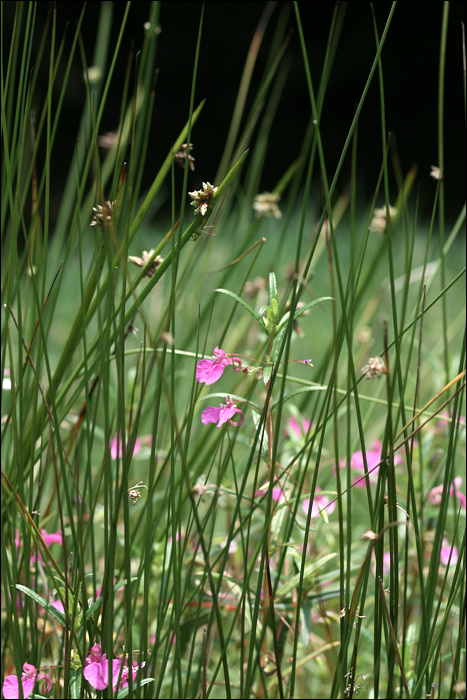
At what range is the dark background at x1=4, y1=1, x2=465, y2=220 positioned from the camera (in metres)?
4.28

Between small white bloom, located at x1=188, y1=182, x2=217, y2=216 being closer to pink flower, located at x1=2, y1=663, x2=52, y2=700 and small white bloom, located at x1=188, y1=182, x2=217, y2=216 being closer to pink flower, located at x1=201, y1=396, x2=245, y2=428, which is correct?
pink flower, located at x1=201, y1=396, x2=245, y2=428

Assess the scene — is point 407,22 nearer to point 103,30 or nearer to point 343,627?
point 103,30

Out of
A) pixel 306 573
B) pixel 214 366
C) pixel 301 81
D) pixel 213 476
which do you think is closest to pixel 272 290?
pixel 214 366

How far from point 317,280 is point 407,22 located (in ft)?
9.38

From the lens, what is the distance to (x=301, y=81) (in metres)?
4.45

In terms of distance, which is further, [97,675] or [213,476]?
[213,476]

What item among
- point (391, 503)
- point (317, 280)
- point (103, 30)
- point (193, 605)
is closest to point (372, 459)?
point (193, 605)

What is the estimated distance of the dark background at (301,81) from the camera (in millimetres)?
4277

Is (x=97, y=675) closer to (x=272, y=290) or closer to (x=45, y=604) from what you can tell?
(x=45, y=604)

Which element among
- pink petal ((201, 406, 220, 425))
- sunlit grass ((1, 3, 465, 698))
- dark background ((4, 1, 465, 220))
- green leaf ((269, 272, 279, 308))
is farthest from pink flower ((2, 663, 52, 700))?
dark background ((4, 1, 465, 220))

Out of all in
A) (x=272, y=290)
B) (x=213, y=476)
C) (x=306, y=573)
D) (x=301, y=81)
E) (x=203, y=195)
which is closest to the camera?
(x=203, y=195)

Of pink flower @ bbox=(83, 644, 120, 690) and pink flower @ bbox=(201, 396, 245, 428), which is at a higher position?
pink flower @ bbox=(201, 396, 245, 428)

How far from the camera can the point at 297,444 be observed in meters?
0.87

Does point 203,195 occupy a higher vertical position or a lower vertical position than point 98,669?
higher
